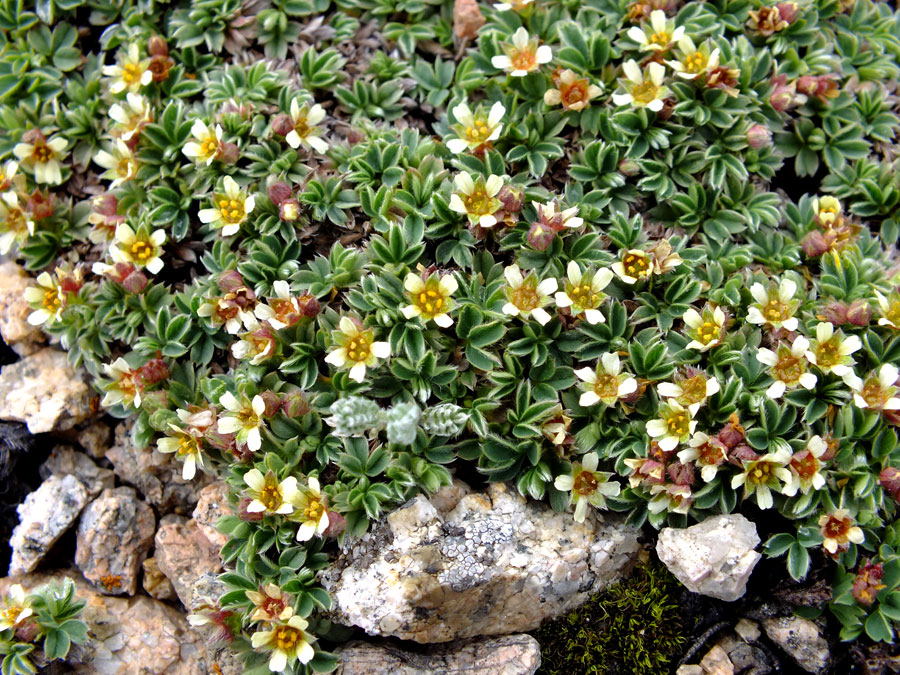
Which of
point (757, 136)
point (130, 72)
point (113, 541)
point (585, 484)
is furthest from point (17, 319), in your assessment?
point (757, 136)

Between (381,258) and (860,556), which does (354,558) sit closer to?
(381,258)

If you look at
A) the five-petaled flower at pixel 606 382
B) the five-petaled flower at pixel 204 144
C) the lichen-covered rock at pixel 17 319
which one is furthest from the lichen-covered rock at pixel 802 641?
the lichen-covered rock at pixel 17 319

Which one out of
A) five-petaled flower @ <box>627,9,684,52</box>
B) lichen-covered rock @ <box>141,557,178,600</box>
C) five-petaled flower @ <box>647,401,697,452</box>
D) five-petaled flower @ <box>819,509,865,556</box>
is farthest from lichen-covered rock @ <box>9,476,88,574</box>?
five-petaled flower @ <box>627,9,684,52</box>

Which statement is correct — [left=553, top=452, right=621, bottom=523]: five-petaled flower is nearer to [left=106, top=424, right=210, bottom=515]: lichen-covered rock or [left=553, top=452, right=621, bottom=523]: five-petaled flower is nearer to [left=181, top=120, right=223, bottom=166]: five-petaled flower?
[left=106, top=424, right=210, bottom=515]: lichen-covered rock

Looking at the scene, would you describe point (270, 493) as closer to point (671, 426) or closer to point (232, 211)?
point (232, 211)

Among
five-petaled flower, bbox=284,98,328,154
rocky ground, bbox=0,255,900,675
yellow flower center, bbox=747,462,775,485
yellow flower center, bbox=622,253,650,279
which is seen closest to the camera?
rocky ground, bbox=0,255,900,675

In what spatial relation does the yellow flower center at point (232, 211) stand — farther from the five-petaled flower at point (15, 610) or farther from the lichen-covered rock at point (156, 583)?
the five-petaled flower at point (15, 610)
